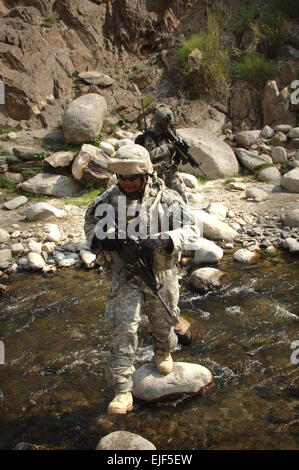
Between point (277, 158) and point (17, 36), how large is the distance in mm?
8150

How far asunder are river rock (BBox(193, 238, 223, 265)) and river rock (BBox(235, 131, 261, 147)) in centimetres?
518

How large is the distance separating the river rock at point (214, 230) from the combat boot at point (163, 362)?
3744 millimetres

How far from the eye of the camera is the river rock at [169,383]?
3124 mm

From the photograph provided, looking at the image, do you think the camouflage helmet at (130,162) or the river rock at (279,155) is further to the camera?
the river rock at (279,155)

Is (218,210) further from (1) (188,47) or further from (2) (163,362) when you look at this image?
(1) (188,47)

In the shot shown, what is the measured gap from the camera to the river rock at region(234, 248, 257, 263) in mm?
5965

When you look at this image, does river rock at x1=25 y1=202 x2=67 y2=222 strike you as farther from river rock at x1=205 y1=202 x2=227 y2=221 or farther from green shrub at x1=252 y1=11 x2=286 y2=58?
green shrub at x1=252 y1=11 x2=286 y2=58

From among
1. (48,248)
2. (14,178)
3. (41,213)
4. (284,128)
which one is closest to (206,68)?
(284,128)

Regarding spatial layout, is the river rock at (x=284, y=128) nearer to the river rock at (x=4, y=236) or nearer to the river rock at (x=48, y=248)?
the river rock at (x=48, y=248)

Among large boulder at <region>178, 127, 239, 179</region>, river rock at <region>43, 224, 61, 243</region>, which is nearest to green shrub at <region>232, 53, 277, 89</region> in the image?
large boulder at <region>178, 127, 239, 179</region>

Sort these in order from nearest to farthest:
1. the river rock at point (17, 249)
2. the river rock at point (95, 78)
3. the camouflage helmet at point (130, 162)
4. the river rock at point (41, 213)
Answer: the camouflage helmet at point (130, 162) < the river rock at point (17, 249) < the river rock at point (41, 213) < the river rock at point (95, 78)

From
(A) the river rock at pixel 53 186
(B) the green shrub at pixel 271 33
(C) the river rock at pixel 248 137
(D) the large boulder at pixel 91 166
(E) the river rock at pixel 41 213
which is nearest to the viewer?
(E) the river rock at pixel 41 213

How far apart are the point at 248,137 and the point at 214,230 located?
4.66m

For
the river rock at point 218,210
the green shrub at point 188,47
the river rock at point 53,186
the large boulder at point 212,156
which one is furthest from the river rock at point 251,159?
the river rock at point 53,186
